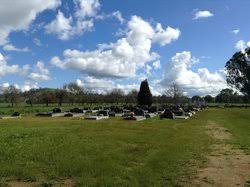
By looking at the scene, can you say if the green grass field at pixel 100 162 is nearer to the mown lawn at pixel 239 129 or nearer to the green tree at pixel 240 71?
the mown lawn at pixel 239 129

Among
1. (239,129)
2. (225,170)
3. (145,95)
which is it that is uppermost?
(145,95)

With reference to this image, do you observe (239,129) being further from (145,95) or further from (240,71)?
(240,71)

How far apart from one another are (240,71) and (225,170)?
437 feet

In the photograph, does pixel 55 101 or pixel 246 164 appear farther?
pixel 55 101

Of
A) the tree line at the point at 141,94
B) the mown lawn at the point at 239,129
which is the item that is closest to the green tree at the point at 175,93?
the tree line at the point at 141,94

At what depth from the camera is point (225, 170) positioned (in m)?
17.8

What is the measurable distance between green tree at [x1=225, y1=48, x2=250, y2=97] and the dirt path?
4851 inches

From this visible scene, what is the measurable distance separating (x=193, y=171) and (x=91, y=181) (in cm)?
475

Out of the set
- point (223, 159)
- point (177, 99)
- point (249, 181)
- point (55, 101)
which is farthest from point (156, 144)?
point (177, 99)

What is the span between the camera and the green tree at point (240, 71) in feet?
470

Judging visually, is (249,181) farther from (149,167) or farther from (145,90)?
(145,90)

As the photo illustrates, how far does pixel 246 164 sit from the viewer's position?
1959 centimetres

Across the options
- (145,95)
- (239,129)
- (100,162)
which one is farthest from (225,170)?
(145,95)

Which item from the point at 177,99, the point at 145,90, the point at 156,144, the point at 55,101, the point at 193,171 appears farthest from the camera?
the point at 177,99
